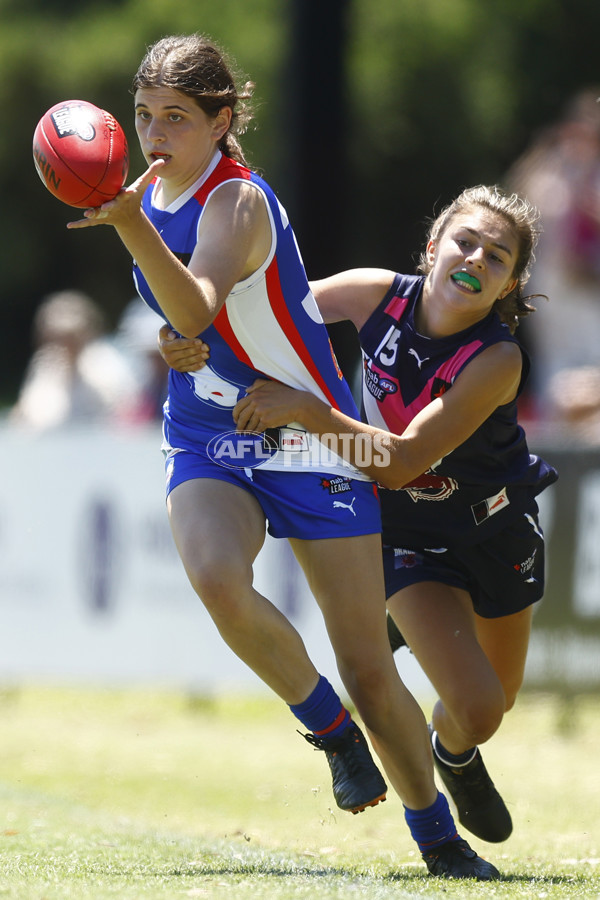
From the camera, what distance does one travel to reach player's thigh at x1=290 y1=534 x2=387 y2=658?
3732 millimetres

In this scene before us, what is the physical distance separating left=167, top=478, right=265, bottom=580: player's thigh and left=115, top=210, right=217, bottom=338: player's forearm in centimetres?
53

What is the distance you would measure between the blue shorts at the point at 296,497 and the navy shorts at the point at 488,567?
1.75ft

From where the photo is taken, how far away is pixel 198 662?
23.8 ft

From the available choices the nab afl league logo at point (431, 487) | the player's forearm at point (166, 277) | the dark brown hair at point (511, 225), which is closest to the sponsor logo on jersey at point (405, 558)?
the nab afl league logo at point (431, 487)

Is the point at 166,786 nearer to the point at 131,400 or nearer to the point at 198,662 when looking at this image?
the point at 198,662

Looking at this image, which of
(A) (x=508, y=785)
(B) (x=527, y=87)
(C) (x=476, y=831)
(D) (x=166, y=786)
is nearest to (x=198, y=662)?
(D) (x=166, y=786)

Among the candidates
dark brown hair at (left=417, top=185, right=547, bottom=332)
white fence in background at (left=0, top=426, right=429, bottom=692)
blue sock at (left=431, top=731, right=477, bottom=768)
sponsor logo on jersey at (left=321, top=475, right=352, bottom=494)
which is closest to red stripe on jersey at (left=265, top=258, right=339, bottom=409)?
sponsor logo on jersey at (left=321, top=475, right=352, bottom=494)

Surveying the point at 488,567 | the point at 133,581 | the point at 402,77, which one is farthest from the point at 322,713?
the point at 402,77

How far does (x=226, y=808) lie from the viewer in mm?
5500

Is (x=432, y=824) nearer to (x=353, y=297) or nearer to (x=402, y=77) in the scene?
(x=353, y=297)

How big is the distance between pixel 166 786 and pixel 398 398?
8.77 ft

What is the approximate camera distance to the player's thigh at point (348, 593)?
3.73 meters

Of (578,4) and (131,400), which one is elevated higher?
(578,4)

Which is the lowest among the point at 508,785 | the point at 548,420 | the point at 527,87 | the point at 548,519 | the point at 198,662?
the point at 508,785
